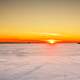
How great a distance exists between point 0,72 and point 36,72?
0.91m

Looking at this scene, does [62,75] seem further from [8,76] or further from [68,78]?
[8,76]

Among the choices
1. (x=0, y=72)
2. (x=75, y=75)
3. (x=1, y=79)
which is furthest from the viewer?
(x=0, y=72)

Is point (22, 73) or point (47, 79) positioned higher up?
point (22, 73)

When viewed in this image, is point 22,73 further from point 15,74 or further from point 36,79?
point 36,79

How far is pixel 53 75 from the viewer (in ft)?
22.8

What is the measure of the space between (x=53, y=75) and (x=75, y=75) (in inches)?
20.5

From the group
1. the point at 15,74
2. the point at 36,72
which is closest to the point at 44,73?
the point at 36,72

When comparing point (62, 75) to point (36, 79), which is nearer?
point (36, 79)

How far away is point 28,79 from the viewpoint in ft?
21.0

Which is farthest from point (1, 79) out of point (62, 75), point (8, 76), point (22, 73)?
point (62, 75)

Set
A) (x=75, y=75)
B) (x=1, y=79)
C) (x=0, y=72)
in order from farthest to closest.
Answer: (x=0, y=72)
(x=75, y=75)
(x=1, y=79)

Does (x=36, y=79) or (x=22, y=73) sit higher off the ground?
(x=22, y=73)

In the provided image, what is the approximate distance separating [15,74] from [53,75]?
0.92 meters

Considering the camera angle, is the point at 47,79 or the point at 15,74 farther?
the point at 15,74
